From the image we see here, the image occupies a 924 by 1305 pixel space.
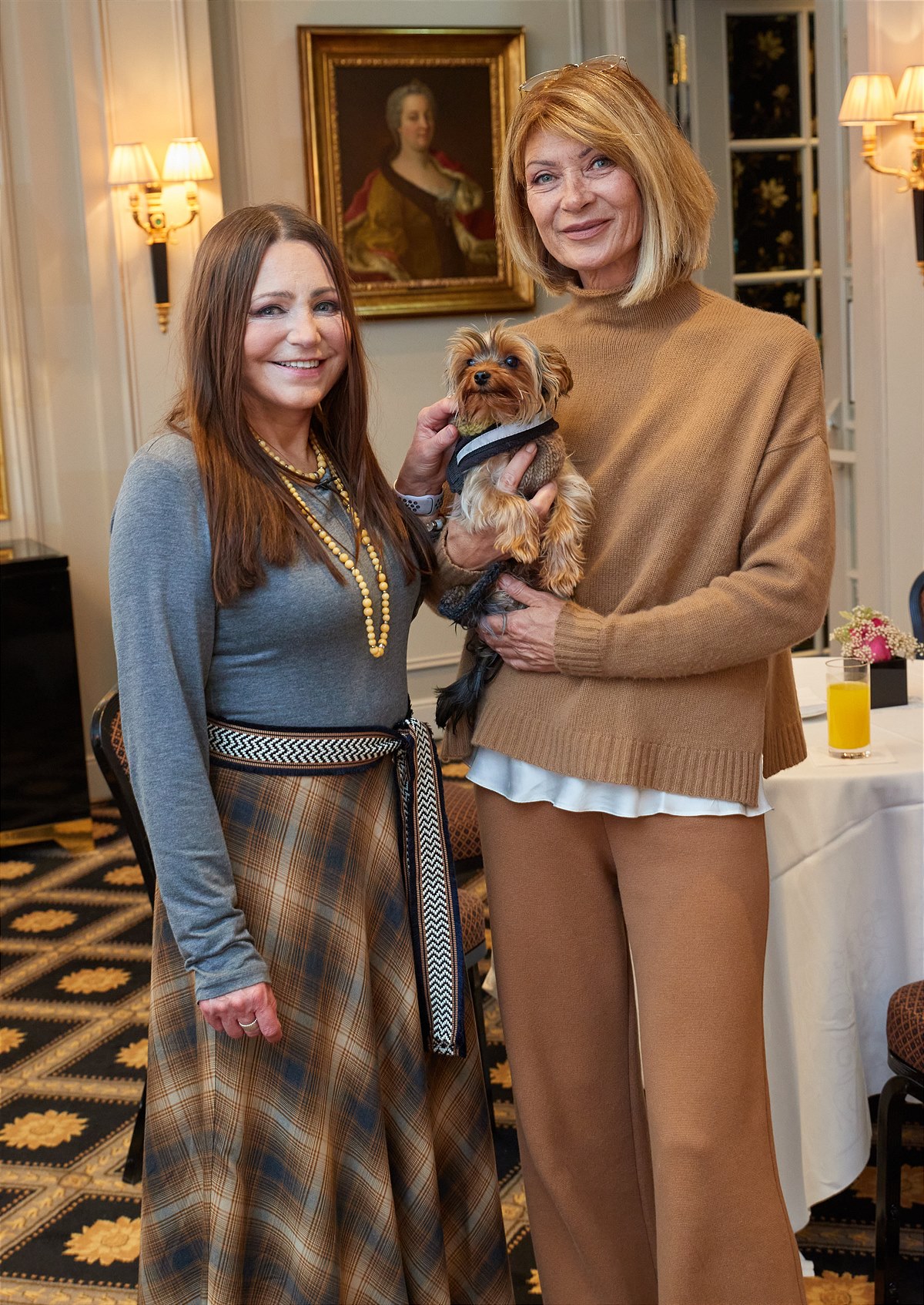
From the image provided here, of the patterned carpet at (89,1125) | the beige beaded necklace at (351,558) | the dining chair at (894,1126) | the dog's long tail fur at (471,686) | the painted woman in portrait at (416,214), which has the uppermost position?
the painted woman in portrait at (416,214)

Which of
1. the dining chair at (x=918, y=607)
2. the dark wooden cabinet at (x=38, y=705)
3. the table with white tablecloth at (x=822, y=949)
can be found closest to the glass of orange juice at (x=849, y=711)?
the table with white tablecloth at (x=822, y=949)

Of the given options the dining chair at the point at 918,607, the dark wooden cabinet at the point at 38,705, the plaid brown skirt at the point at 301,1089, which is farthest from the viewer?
the dark wooden cabinet at the point at 38,705

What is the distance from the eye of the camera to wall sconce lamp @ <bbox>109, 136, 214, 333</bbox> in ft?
16.2

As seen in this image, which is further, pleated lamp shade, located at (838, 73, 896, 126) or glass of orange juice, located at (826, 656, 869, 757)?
pleated lamp shade, located at (838, 73, 896, 126)

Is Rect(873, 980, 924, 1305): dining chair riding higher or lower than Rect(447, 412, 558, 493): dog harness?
lower

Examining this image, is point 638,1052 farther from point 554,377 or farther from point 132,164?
point 132,164

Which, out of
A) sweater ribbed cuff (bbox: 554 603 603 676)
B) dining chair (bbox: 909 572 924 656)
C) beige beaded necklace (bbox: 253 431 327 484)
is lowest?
dining chair (bbox: 909 572 924 656)

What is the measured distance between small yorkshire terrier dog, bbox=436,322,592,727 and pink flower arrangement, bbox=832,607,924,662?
1143 millimetres

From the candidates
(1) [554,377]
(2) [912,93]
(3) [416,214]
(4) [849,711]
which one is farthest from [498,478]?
(3) [416,214]

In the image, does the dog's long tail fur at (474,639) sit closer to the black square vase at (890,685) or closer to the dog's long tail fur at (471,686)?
the dog's long tail fur at (471,686)

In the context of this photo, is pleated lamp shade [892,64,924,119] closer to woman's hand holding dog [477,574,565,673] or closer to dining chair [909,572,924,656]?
dining chair [909,572,924,656]

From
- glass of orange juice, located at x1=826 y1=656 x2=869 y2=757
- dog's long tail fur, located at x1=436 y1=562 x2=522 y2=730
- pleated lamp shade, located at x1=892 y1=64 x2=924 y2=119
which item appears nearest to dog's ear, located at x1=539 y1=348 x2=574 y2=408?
dog's long tail fur, located at x1=436 y1=562 x2=522 y2=730

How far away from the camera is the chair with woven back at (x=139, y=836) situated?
7.93 feet

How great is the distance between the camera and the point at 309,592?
1.62 meters
